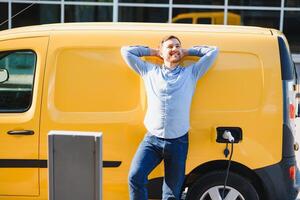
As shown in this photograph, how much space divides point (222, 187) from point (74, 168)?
4.67 feet

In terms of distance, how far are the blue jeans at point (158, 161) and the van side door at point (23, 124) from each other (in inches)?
30.9

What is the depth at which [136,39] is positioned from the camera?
4281 mm

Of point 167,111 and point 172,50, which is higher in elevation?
point 172,50

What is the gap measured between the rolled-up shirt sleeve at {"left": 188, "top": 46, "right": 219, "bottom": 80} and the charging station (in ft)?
3.85

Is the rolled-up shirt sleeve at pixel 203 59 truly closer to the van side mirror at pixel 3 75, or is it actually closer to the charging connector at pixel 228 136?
the charging connector at pixel 228 136

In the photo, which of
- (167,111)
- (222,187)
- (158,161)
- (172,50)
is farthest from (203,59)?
(222,187)

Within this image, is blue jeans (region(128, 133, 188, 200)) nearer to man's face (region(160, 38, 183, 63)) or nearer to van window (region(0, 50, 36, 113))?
man's face (region(160, 38, 183, 63))

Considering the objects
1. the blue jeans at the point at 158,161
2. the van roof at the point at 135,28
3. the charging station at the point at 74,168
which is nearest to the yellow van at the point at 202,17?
the van roof at the point at 135,28

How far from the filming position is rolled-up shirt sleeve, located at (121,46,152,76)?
4109mm

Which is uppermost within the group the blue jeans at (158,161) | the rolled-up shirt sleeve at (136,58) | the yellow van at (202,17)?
the yellow van at (202,17)

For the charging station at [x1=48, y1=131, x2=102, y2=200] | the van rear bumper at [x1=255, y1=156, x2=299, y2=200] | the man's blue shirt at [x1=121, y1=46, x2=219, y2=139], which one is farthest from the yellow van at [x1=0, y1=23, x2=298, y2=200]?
the charging station at [x1=48, y1=131, x2=102, y2=200]

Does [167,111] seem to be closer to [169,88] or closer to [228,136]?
[169,88]

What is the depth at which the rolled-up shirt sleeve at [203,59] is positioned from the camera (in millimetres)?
4086

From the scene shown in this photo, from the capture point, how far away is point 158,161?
4.12 metres
